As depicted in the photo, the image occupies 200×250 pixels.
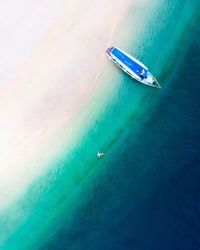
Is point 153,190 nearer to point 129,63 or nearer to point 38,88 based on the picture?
point 129,63

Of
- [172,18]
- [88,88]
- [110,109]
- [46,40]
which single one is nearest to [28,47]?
[46,40]

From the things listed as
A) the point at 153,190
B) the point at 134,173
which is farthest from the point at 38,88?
the point at 153,190

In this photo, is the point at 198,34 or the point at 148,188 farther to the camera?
the point at 198,34

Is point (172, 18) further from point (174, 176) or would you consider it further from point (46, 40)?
point (174, 176)

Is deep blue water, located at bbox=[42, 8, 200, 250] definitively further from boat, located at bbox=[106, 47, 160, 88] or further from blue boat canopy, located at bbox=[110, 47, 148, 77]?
blue boat canopy, located at bbox=[110, 47, 148, 77]

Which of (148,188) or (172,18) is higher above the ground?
(172,18)

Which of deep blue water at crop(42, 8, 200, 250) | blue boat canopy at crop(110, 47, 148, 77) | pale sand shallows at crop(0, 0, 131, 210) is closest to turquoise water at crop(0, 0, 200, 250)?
deep blue water at crop(42, 8, 200, 250)
